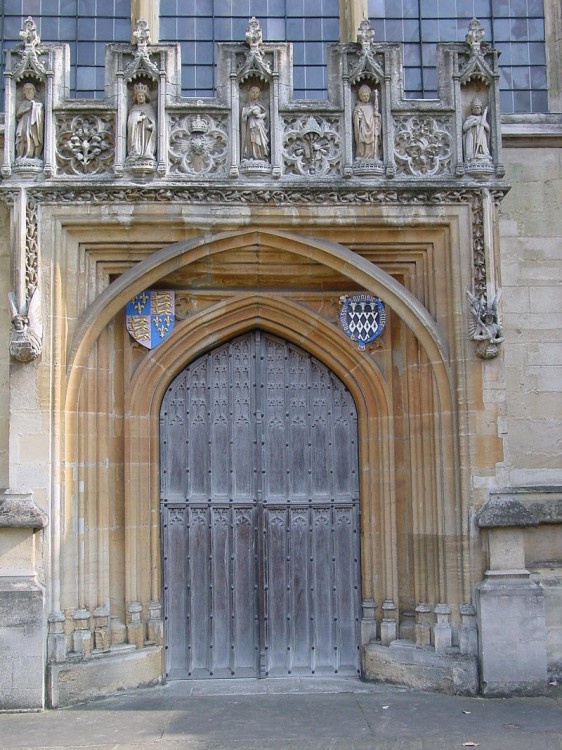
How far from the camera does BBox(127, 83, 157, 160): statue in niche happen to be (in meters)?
9.45

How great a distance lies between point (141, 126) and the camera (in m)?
9.52

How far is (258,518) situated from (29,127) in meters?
4.84

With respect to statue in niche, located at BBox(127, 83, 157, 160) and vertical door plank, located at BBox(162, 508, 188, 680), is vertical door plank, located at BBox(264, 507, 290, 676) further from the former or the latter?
statue in niche, located at BBox(127, 83, 157, 160)

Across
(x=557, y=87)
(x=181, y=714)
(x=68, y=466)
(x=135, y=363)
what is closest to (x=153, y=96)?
(x=135, y=363)

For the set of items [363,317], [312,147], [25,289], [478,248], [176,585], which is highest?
[312,147]

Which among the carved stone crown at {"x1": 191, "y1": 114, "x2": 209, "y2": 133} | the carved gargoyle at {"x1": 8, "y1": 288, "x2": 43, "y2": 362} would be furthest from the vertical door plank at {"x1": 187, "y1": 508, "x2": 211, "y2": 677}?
the carved stone crown at {"x1": 191, "y1": 114, "x2": 209, "y2": 133}

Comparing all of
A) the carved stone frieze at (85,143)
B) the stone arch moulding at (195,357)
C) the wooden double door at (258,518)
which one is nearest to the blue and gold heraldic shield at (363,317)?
the stone arch moulding at (195,357)

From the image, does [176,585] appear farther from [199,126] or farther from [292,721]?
[199,126]

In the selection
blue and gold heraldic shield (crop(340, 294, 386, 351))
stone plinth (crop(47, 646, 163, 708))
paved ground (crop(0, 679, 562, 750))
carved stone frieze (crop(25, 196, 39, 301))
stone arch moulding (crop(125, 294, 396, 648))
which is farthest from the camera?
blue and gold heraldic shield (crop(340, 294, 386, 351))

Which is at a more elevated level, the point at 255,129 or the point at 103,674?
the point at 255,129

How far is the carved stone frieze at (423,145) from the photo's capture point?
9.70 m

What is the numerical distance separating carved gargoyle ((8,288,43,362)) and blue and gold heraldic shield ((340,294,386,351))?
3322 millimetres

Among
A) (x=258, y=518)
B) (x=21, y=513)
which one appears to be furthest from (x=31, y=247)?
(x=258, y=518)

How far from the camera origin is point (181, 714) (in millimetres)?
8633
